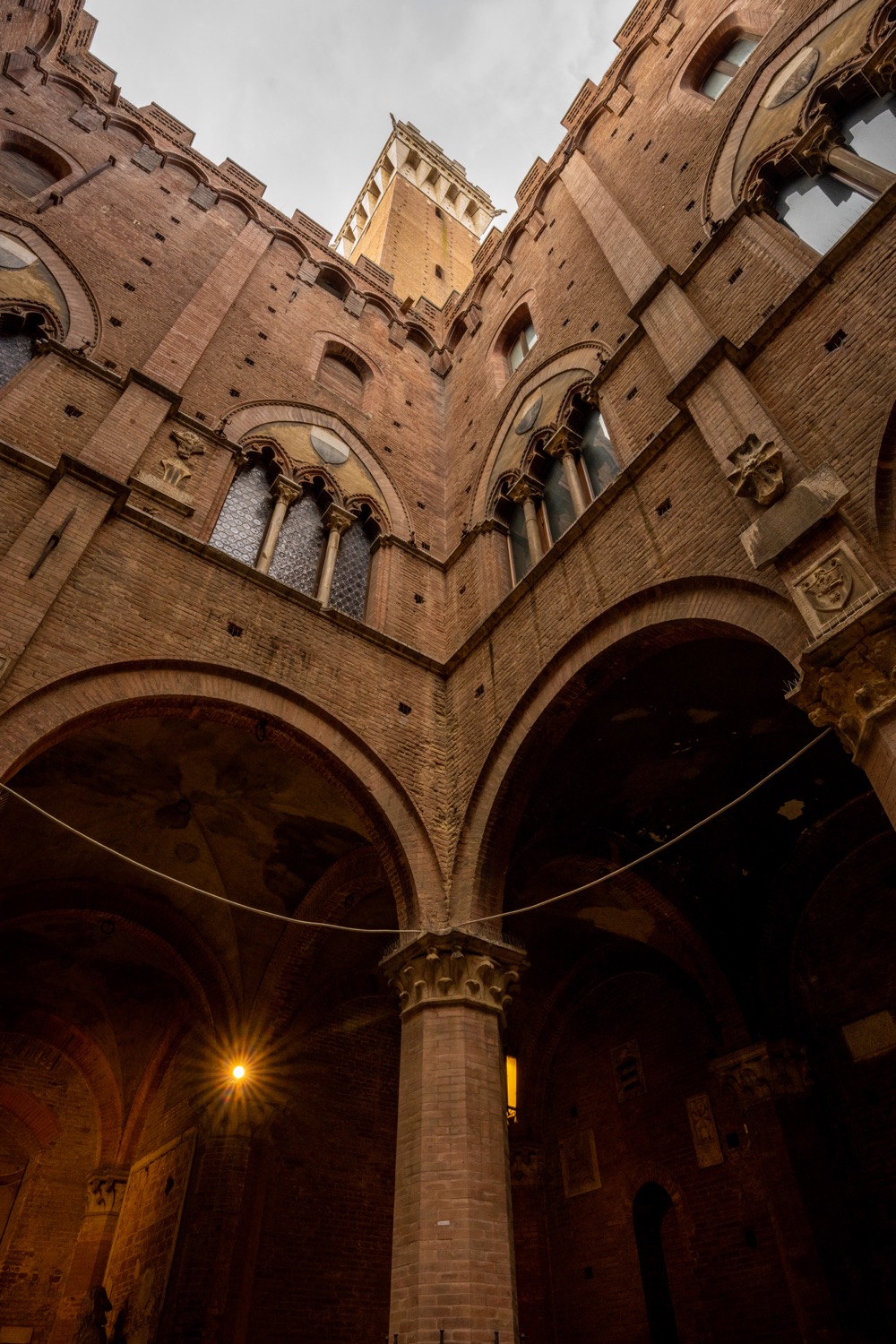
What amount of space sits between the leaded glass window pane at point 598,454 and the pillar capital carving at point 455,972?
16.7 ft

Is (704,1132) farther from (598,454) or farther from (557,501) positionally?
(598,454)

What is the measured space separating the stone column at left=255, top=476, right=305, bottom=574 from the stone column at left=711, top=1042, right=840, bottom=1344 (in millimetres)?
7912

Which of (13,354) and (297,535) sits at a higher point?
(13,354)

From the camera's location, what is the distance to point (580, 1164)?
35.7ft

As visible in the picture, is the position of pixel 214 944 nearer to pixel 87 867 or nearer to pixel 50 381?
pixel 87 867

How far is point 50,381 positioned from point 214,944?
7.03 meters

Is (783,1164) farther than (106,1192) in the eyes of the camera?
No

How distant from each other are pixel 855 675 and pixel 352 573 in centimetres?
706

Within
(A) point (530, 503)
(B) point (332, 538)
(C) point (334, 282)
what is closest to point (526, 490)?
(A) point (530, 503)

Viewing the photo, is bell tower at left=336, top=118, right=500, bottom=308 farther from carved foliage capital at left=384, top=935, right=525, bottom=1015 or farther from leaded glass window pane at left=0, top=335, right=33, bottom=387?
carved foliage capital at left=384, top=935, right=525, bottom=1015

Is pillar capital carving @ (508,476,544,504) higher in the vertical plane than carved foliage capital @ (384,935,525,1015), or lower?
higher

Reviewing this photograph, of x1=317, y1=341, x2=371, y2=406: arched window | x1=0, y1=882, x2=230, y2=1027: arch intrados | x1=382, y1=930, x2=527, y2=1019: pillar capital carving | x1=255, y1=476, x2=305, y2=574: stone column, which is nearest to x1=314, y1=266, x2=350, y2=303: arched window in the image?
x1=317, y1=341, x2=371, y2=406: arched window

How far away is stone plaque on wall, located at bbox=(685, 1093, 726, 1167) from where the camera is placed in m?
9.20

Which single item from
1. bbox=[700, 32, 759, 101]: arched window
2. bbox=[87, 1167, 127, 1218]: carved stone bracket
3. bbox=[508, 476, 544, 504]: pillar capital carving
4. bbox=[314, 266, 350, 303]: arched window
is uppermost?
bbox=[314, 266, 350, 303]: arched window
